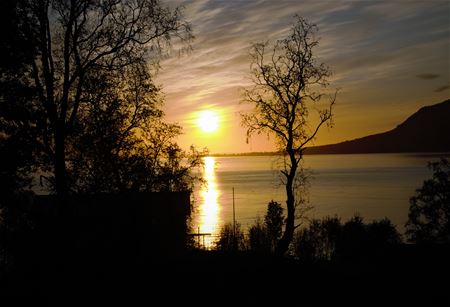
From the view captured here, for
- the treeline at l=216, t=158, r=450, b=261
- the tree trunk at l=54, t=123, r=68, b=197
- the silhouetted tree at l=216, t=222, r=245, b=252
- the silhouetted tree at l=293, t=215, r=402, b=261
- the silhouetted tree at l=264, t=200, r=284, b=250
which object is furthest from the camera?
the silhouetted tree at l=264, t=200, r=284, b=250

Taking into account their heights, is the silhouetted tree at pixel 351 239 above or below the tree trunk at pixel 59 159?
below

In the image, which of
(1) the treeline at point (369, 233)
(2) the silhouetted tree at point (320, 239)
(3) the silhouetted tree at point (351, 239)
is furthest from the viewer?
(2) the silhouetted tree at point (320, 239)

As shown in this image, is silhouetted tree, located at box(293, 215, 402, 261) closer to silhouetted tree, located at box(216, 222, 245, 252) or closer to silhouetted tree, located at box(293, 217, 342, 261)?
silhouetted tree, located at box(293, 217, 342, 261)

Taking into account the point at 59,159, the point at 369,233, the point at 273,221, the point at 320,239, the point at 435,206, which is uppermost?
the point at 59,159

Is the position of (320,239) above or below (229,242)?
below

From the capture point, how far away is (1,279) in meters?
17.4

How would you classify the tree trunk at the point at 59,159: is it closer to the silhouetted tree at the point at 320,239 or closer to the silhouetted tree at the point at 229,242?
the silhouetted tree at the point at 229,242

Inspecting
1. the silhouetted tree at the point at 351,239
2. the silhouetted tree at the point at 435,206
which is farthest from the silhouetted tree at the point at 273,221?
the silhouetted tree at the point at 435,206

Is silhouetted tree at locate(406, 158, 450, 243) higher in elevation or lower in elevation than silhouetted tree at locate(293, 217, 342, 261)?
higher

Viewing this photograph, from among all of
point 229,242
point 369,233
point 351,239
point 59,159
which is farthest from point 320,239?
point 59,159

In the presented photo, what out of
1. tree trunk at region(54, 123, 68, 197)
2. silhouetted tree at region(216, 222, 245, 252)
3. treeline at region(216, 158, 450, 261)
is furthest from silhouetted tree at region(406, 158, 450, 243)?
tree trunk at region(54, 123, 68, 197)

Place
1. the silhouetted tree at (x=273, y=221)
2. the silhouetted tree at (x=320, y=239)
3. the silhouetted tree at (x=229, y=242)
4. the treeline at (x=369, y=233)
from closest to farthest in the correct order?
the silhouetted tree at (x=229, y=242) → the treeline at (x=369, y=233) → the silhouetted tree at (x=320, y=239) → the silhouetted tree at (x=273, y=221)

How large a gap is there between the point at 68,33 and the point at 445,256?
22.9m

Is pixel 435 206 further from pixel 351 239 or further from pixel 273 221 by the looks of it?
pixel 273 221
